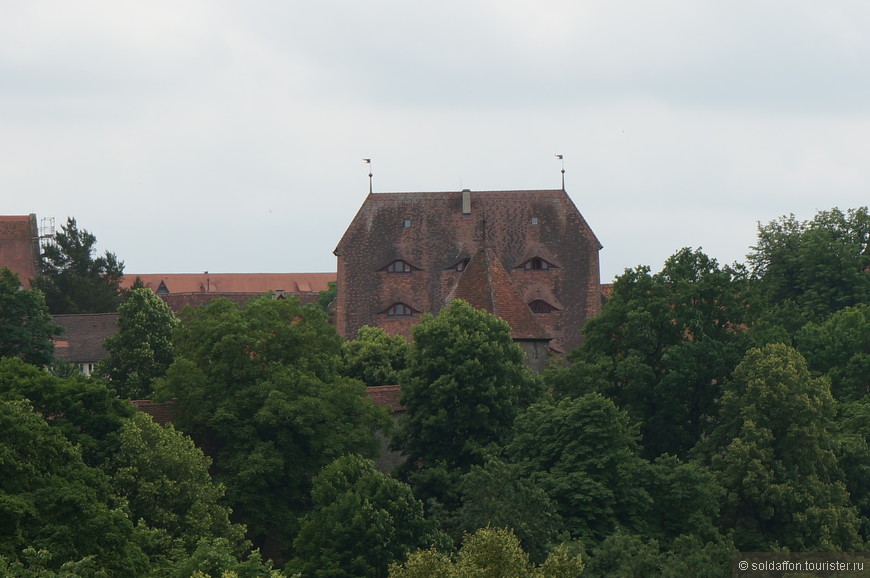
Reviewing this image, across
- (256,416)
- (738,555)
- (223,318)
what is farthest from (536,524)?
(223,318)

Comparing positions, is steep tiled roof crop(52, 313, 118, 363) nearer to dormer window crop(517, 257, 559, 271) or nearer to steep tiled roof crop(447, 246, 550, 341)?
dormer window crop(517, 257, 559, 271)

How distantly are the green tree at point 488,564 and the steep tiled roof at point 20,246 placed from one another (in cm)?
6609

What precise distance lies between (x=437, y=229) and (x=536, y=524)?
3543 cm

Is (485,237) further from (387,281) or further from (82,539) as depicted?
(82,539)

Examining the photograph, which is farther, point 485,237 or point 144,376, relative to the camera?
point 485,237

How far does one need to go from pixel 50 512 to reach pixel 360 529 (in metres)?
9.59

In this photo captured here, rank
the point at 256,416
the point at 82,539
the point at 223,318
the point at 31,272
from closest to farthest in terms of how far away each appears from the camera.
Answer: the point at 82,539
the point at 256,416
the point at 223,318
the point at 31,272

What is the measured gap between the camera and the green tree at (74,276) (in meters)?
102

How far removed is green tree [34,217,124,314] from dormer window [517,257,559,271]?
2939 centimetres

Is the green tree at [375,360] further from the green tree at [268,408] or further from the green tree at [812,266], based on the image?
the green tree at [812,266]

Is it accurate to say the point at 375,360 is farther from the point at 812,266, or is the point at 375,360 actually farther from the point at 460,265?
the point at 812,266

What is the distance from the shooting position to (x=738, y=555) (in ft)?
171

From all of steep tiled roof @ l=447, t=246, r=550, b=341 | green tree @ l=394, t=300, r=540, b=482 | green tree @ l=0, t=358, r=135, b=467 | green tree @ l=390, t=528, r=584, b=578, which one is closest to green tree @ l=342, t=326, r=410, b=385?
steep tiled roof @ l=447, t=246, r=550, b=341

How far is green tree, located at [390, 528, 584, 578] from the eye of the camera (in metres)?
A: 38.5
